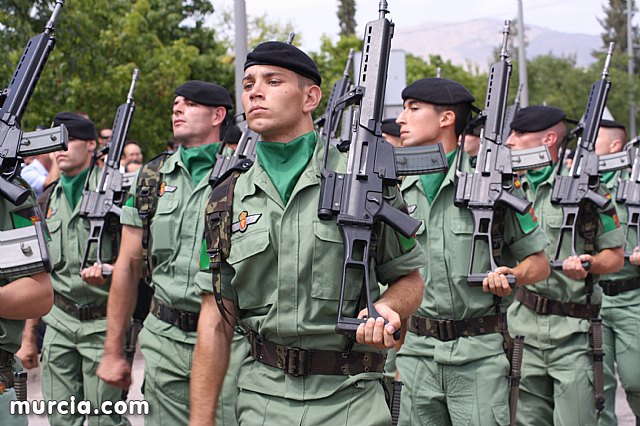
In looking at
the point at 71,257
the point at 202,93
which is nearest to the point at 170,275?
the point at 202,93

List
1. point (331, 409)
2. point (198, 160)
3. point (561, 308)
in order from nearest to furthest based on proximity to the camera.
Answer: point (331, 409) → point (198, 160) → point (561, 308)

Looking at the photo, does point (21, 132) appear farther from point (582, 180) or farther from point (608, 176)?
point (608, 176)

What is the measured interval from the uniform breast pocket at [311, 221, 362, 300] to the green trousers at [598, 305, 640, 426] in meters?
4.23

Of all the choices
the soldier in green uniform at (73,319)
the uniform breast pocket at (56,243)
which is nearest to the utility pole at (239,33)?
the soldier in green uniform at (73,319)

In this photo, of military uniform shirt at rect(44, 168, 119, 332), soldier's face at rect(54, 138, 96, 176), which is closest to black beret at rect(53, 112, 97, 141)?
soldier's face at rect(54, 138, 96, 176)

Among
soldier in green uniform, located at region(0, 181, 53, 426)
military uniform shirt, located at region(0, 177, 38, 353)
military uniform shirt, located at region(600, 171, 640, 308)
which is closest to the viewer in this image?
soldier in green uniform, located at region(0, 181, 53, 426)

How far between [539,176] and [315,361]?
4230 mm

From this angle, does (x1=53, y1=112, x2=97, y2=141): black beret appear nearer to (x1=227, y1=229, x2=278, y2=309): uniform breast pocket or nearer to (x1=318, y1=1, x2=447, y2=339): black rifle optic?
(x1=318, y1=1, x2=447, y2=339): black rifle optic

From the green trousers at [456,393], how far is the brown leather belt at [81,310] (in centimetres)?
250

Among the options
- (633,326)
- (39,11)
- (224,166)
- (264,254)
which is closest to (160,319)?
(224,166)

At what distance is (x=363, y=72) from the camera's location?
3.99 meters

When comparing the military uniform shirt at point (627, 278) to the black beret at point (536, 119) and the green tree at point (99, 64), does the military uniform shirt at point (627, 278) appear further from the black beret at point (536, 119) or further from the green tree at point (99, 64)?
the green tree at point (99, 64)

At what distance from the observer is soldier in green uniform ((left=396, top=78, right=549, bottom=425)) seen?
543 centimetres

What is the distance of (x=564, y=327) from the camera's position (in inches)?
266
